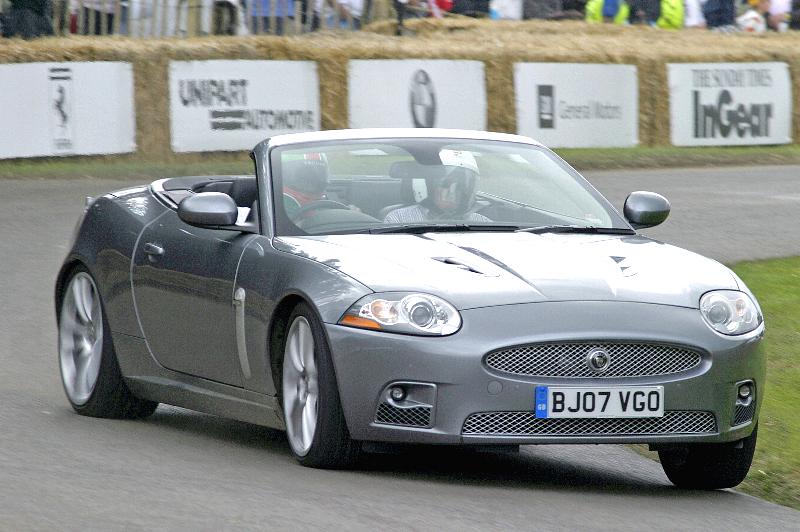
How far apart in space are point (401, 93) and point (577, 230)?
649 inches

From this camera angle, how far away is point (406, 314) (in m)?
6.58

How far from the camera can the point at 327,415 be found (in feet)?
22.0

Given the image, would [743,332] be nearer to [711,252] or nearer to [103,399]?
[103,399]

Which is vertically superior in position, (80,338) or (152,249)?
(152,249)

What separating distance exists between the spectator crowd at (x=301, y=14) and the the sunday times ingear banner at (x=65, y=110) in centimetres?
94

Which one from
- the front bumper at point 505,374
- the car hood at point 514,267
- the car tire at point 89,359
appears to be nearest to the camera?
the front bumper at point 505,374

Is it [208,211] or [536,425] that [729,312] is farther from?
[208,211]

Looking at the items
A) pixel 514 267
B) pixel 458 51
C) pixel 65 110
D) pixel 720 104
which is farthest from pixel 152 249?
pixel 720 104

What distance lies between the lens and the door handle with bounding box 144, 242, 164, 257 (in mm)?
8243

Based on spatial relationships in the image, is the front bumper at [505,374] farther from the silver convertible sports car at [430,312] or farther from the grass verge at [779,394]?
the grass verge at [779,394]

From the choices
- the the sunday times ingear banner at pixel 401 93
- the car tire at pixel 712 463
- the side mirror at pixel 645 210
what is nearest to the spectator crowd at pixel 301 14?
the the sunday times ingear banner at pixel 401 93

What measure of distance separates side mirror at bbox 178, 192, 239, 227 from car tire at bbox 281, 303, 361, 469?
0.73m

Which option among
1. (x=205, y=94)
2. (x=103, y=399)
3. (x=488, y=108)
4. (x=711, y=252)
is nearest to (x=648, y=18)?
(x=488, y=108)

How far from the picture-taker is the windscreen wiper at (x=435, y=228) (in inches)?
297
